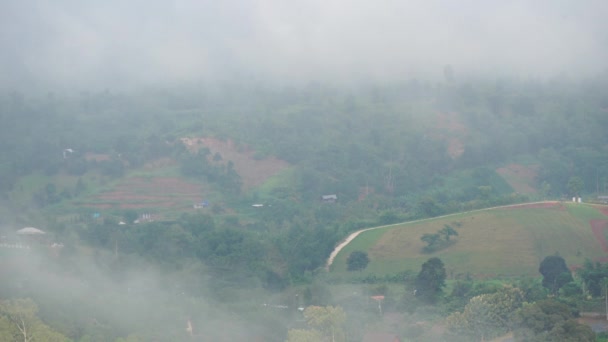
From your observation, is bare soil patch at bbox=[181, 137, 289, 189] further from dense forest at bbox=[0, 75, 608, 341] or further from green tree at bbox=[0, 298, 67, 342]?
green tree at bbox=[0, 298, 67, 342]

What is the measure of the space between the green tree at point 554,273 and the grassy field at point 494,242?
1018 millimetres

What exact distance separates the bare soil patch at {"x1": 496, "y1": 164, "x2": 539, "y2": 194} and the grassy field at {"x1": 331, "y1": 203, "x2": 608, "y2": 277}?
37.4 feet

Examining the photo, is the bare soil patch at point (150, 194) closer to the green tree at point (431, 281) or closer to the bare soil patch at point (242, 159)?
the bare soil patch at point (242, 159)

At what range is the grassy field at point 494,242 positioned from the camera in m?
29.5

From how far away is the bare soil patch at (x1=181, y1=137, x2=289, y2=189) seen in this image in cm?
4731

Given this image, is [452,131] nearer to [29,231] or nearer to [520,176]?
[520,176]

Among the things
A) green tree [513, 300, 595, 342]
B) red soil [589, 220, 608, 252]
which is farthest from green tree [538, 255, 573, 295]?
green tree [513, 300, 595, 342]

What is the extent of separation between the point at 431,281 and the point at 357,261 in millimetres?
6300

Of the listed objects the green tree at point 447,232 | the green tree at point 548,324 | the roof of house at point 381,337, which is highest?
the green tree at point 447,232

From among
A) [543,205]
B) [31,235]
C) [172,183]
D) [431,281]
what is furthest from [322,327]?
[172,183]

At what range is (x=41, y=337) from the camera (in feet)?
65.9

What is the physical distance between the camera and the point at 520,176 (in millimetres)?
48375

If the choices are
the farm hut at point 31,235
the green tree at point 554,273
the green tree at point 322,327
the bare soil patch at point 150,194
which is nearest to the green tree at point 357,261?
the green tree at point 554,273

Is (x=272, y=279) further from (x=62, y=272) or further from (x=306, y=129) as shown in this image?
(x=306, y=129)
